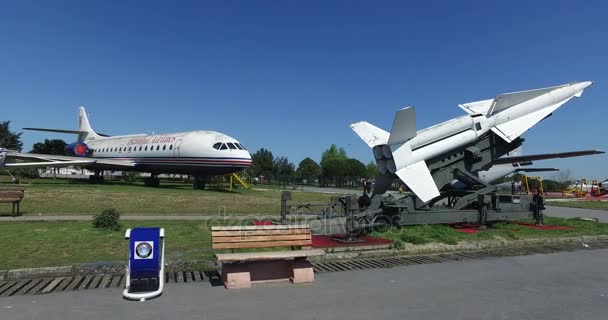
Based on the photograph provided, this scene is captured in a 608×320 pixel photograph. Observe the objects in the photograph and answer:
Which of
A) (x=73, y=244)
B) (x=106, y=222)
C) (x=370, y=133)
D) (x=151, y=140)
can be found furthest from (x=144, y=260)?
(x=151, y=140)

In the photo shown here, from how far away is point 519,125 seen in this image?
13539 millimetres

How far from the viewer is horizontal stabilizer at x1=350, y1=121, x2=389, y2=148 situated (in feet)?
39.9

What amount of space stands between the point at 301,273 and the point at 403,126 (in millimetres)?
5972

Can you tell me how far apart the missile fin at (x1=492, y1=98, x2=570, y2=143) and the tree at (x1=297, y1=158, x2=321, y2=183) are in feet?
204

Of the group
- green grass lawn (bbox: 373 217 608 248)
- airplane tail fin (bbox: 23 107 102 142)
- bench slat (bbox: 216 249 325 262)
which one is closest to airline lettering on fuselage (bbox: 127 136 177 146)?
airplane tail fin (bbox: 23 107 102 142)

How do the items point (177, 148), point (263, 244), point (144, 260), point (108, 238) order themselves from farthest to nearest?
1. point (177, 148)
2. point (108, 238)
3. point (263, 244)
4. point (144, 260)

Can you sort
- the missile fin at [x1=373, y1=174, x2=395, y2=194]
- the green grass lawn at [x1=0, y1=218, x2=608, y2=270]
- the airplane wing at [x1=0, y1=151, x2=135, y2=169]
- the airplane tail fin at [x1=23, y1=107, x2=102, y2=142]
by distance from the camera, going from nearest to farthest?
the green grass lawn at [x1=0, y1=218, x2=608, y2=270] → the missile fin at [x1=373, y1=174, x2=395, y2=194] → the airplane wing at [x1=0, y1=151, x2=135, y2=169] → the airplane tail fin at [x1=23, y1=107, x2=102, y2=142]

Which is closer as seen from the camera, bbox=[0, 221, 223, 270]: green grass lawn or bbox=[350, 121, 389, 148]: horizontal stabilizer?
bbox=[0, 221, 223, 270]: green grass lawn

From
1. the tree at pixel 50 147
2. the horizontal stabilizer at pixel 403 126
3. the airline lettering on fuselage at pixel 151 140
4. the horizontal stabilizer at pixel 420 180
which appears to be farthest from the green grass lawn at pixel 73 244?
the tree at pixel 50 147

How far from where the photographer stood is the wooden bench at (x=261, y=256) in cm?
→ 650

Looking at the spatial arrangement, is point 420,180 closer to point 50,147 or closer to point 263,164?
point 263,164

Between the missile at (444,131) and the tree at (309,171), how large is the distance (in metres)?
62.1

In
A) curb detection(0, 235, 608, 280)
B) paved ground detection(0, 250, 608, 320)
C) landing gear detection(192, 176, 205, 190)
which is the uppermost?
landing gear detection(192, 176, 205, 190)

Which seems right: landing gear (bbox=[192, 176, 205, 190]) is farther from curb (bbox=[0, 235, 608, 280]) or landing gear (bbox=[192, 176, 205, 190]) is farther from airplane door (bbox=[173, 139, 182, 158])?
curb (bbox=[0, 235, 608, 280])
